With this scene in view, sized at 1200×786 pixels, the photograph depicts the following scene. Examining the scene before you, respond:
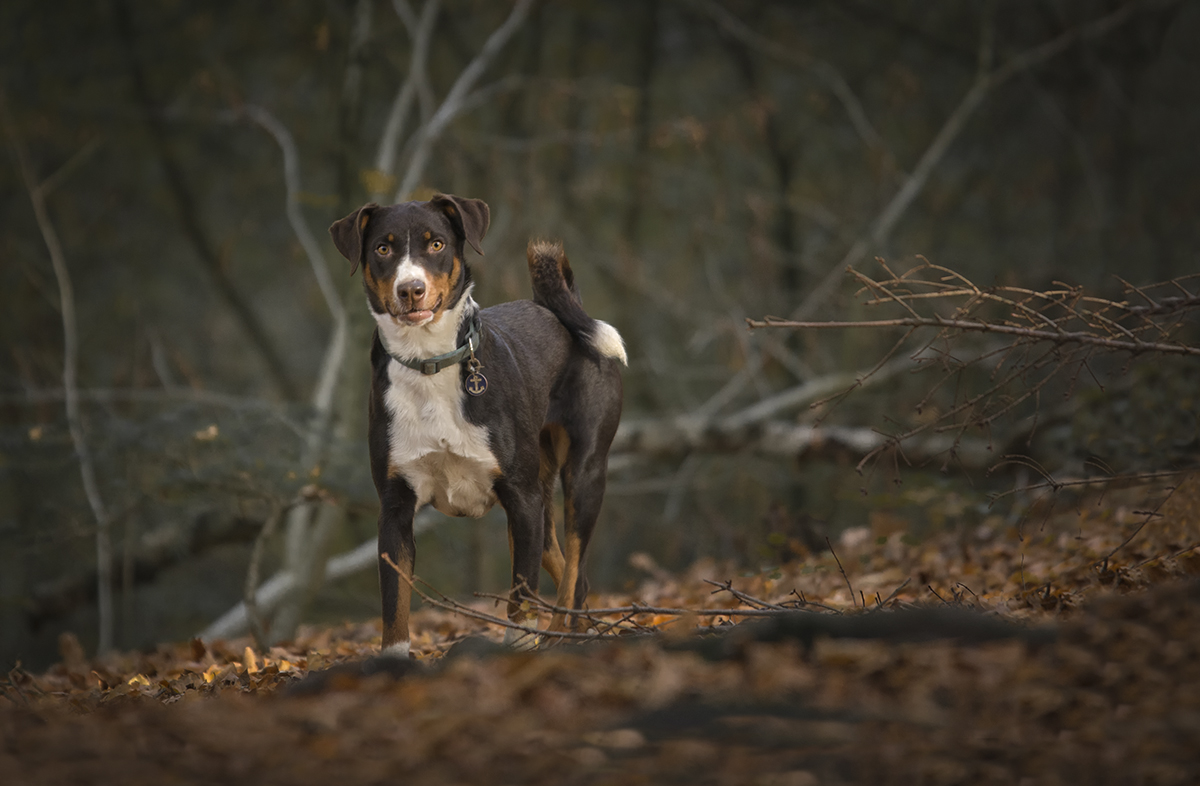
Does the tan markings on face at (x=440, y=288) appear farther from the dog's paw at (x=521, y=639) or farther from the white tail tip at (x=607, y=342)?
the dog's paw at (x=521, y=639)

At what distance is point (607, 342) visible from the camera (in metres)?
5.76

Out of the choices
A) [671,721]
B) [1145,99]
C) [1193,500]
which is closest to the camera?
[671,721]

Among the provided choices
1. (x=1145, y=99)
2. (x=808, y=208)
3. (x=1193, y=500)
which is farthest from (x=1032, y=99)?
(x=1193, y=500)

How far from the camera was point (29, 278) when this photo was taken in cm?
1226

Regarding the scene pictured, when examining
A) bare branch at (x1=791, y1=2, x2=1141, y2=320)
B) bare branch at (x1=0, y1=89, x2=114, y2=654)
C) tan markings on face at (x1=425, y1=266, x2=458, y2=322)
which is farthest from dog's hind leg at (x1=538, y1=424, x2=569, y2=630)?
bare branch at (x1=791, y1=2, x2=1141, y2=320)

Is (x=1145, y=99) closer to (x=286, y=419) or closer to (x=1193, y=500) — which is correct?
(x=1193, y=500)

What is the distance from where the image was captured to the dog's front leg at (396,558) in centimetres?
451

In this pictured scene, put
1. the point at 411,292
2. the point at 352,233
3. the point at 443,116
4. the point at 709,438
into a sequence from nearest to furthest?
the point at 411,292 → the point at 352,233 → the point at 443,116 → the point at 709,438

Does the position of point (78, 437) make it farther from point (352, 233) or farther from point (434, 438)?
point (434, 438)

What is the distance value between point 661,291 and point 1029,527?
6781 mm

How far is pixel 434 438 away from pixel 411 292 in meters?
0.66

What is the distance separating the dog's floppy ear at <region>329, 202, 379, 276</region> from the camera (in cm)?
472

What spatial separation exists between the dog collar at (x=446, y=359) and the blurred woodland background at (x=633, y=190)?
6395mm

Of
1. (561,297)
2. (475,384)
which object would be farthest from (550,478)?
(475,384)
